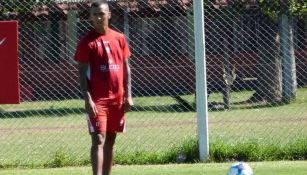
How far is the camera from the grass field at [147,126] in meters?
11.8

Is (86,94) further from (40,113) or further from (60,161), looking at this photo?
(40,113)

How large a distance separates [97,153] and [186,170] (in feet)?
6.69

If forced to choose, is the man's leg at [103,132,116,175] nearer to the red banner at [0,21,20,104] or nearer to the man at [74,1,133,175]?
the man at [74,1,133,175]

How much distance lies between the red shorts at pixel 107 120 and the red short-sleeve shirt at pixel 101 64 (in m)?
0.07

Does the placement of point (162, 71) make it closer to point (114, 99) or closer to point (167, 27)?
point (167, 27)

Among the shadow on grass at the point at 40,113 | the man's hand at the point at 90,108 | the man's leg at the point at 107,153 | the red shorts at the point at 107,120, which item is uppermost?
the man's hand at the point at 90,108

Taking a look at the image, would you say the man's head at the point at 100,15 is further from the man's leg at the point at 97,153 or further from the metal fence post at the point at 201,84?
the metal fence post at the point at 201,84

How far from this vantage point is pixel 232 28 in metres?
13.7

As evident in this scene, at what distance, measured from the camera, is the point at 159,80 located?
16688 mm

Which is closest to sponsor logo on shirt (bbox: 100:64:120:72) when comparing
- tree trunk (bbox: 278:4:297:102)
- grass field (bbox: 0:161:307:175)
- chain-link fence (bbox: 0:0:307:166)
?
grass field (bbox: 0:161:307:175)

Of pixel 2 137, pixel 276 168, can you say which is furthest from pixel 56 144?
pixel 276 168

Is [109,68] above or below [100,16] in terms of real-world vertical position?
below

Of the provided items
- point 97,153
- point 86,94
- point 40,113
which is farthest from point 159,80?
point 97,153

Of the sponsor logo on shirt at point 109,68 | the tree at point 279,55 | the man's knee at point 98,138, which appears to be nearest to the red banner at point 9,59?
the sponsor logo on shirt at point 109,68
